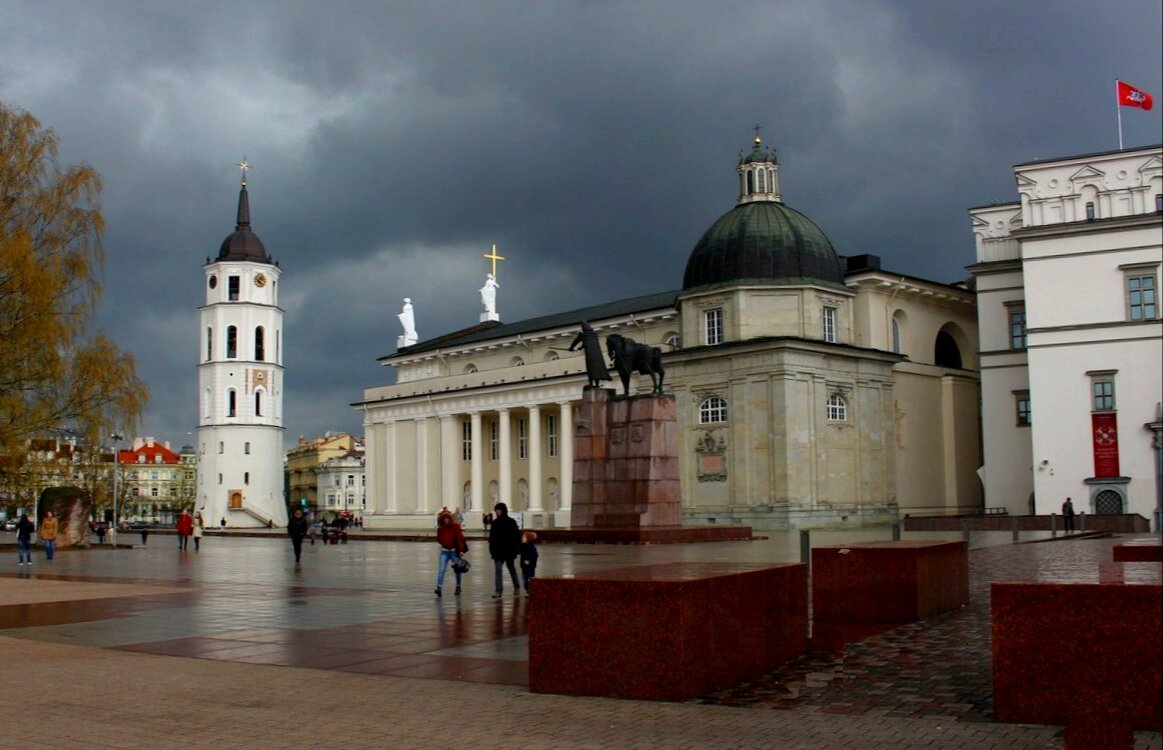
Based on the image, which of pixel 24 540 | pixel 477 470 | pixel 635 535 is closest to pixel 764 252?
pixel 477 470

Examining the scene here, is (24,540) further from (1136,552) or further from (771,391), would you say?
(771,391)

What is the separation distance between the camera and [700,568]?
11.5 metres

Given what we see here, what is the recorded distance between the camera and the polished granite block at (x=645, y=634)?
9789 millimetres

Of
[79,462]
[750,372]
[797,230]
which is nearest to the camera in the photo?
[79,462]

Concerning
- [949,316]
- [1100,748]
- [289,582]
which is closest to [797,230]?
[949,316]

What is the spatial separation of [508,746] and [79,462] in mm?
40874

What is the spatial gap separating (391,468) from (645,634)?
84371 mm

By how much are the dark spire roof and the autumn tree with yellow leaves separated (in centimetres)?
7860

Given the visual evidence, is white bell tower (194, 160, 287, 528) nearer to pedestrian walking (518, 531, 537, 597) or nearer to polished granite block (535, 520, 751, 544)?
polished granite block (535, 520, 751, 544)

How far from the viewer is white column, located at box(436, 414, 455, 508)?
87.1m

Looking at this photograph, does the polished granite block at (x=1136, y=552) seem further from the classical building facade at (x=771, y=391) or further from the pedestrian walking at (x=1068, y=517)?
the classical building facade at (x=771, y=391)

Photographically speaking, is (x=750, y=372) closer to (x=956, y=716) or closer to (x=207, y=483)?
(x=956, y=716)

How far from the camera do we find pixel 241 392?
375 ft

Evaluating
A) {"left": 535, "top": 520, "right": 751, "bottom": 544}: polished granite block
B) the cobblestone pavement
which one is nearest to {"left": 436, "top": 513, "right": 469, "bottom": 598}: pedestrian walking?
the cobblestone pavement
